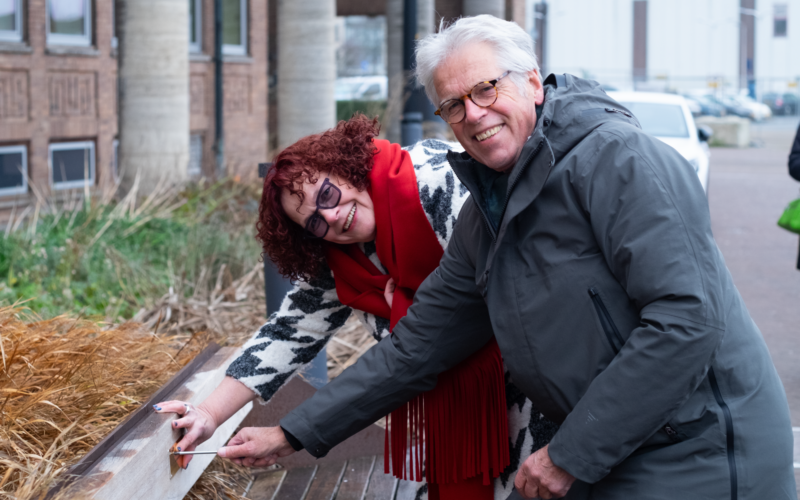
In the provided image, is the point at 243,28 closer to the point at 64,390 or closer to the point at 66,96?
the point at 66,96

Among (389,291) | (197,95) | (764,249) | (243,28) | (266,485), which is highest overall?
(243,28)

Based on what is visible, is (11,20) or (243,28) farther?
(243,28)

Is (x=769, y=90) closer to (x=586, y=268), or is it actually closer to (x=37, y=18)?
(x=37, y=18)

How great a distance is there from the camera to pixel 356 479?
3.76 meters

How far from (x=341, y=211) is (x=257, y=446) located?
698 mm

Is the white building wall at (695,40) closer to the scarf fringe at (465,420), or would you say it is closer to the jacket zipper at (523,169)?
the scarf fringe at (465,420)

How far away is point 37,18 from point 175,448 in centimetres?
1023

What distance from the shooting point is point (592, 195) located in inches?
71.5

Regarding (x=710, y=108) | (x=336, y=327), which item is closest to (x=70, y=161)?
(x=336, y=327)

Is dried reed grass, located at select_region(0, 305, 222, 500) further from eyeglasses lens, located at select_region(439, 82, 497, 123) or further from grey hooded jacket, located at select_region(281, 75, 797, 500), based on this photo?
eyeglasses lens, located at select_region(439, 82, 497, 123)

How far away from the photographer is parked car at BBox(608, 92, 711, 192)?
11.1 metres

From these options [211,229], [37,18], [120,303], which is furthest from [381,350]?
[37,18]

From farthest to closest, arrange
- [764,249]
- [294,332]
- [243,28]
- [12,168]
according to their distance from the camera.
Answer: [243,28], [12,168], [764,249], [294,332]

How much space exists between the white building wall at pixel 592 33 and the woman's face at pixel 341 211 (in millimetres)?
55067
